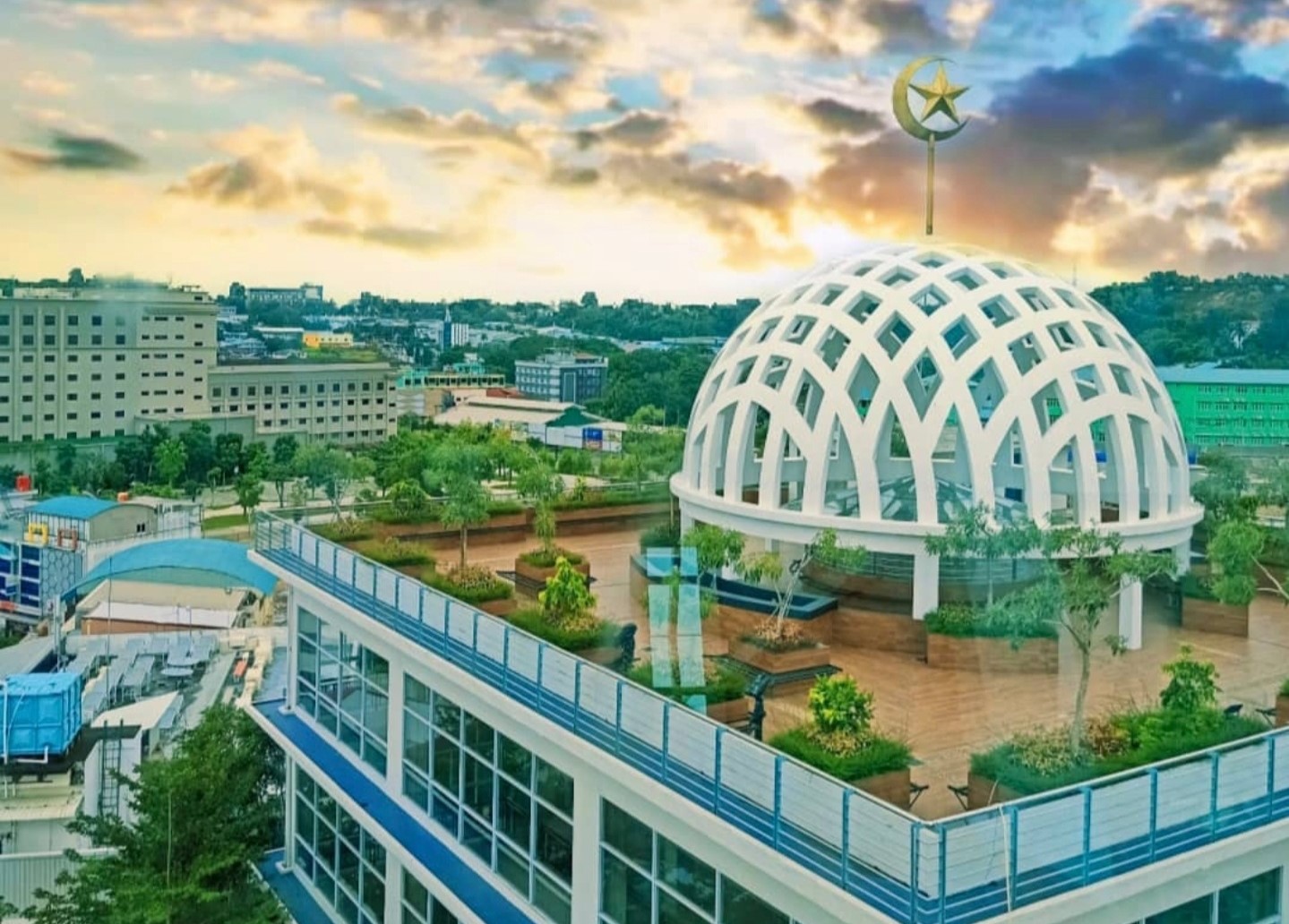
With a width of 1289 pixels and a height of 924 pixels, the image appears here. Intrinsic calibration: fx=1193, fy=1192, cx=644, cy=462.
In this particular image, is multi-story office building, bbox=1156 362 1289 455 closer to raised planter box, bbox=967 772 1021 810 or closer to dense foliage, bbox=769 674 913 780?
raised planter box, bbox=967 772 1021 810

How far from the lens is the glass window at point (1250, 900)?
909cm

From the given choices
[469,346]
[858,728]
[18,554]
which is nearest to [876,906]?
[858,728]

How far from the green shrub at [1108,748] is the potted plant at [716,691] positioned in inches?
89.1

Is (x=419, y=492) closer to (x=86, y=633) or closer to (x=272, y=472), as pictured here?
(x=86, y=633)

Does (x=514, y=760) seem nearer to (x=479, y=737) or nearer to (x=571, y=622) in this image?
(x=479, y=737)

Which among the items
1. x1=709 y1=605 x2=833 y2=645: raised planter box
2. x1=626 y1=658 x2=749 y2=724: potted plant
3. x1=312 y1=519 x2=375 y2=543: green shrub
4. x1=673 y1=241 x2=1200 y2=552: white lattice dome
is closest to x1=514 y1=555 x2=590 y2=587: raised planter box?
x1=673 y1=241 x2=1200 y2=552: white lattice dome

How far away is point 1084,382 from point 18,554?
162 ft

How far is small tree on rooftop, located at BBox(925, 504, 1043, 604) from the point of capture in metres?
14.4

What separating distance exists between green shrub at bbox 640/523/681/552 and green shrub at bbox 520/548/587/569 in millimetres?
2024

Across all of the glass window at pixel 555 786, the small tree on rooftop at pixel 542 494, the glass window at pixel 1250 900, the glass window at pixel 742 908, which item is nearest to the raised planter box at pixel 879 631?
the glass window at pixel 555 786

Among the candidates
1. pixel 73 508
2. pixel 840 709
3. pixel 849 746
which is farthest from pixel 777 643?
pixel 73 508

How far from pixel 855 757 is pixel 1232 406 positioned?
22843 mm

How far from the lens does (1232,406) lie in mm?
28000

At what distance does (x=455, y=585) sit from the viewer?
15828mm
